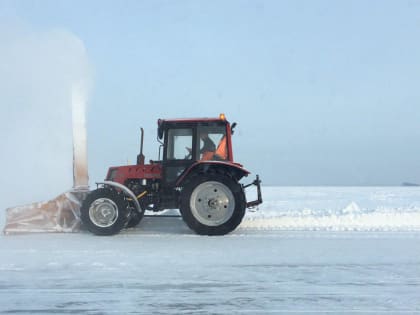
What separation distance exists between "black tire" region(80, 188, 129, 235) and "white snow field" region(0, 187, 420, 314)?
18 centimetres

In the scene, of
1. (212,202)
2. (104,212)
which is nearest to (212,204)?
(212,202)

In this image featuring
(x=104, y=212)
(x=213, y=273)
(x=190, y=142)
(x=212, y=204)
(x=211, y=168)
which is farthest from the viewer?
(x=190, y=142)

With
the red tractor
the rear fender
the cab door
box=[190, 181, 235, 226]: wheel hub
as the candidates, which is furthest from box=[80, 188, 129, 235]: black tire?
box=[190, 181, 235, 226]: wheel hub

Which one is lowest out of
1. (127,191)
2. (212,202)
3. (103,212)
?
(103,212)

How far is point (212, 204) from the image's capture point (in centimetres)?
709

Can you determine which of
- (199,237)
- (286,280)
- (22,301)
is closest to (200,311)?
(286,280)

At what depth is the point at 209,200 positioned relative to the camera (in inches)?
280

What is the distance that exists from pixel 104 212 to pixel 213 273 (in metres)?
3.06

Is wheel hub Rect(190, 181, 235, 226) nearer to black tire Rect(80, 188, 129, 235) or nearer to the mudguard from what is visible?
A: the mudguard

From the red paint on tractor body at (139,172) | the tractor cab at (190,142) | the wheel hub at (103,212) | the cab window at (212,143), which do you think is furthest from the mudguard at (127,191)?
the cab window at (212,143)

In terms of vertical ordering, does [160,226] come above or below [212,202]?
below

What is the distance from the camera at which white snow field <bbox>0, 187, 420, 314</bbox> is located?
11.4 feet

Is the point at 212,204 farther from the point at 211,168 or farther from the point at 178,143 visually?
the point at 178,143

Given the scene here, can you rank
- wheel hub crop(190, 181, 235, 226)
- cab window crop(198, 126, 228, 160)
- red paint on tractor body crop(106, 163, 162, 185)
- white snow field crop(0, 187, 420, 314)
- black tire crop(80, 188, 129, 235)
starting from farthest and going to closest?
red paint on tractor body crop(106, 163, 162, 185) < cab window crop(198, 126, 228, 160) < wheel hub crop(190, 181, 235, 226) < black tire crop(80, 188, 129, 235) < white snow field crop(0, 187, 420, 314)
